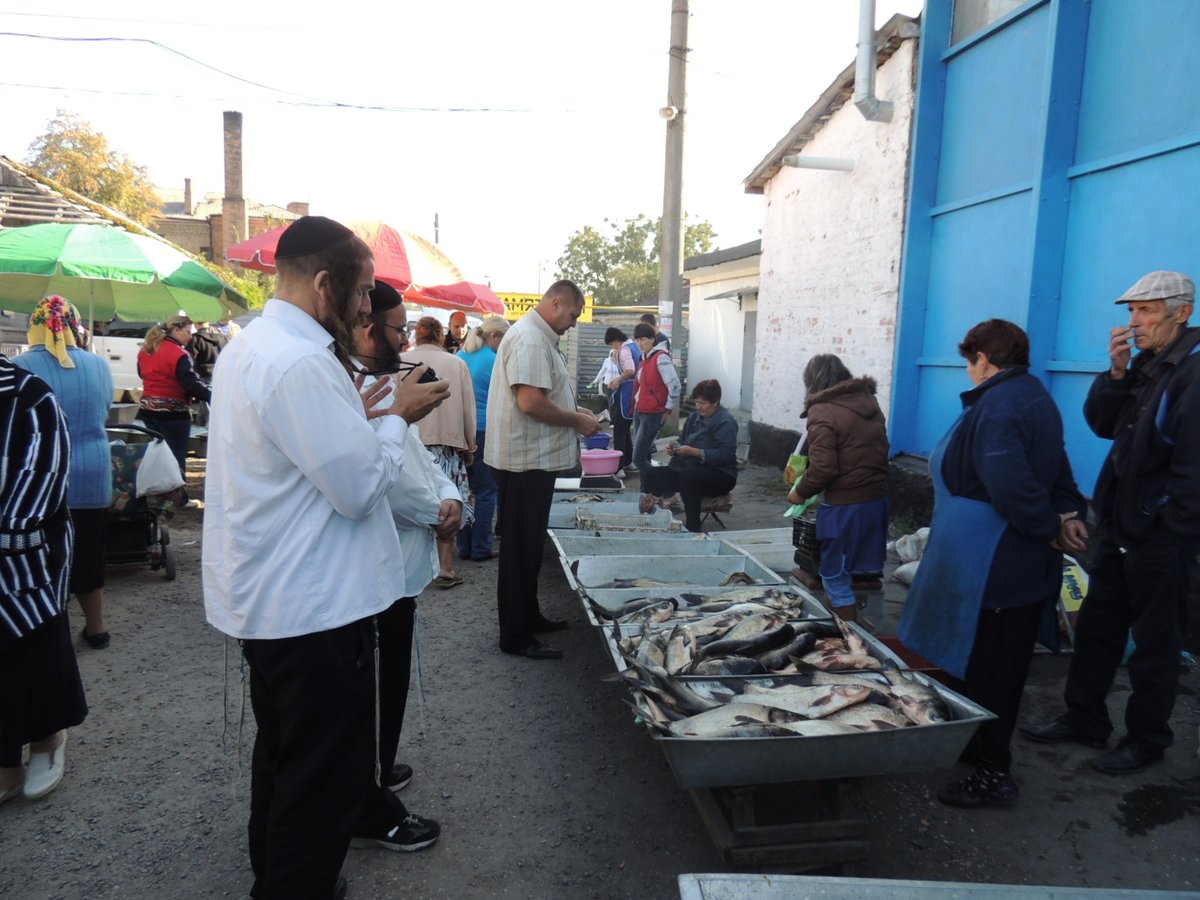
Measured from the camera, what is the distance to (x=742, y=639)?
360cm

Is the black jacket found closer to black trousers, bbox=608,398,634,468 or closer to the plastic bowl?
the plastic bowl

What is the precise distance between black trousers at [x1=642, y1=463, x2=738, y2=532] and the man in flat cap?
12.9ft

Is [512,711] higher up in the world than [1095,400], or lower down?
lower down

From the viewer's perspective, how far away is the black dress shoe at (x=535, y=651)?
4961mm

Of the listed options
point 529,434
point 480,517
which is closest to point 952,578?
point 529,434

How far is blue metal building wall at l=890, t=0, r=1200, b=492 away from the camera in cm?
549

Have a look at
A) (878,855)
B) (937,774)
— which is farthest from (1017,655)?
(878,855)

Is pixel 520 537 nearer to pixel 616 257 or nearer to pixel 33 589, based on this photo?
pixel 33 589

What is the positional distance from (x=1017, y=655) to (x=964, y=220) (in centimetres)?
566

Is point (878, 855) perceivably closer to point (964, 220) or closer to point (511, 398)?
point (511, 398)

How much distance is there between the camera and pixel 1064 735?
12.9 ft

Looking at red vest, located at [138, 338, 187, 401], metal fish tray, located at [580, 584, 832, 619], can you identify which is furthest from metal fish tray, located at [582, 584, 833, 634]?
red vest, located at [138, 338, 187, 401]

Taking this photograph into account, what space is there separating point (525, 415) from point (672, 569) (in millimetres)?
1324

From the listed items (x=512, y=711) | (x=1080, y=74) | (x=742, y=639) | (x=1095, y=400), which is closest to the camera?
(x=742, y=639)
